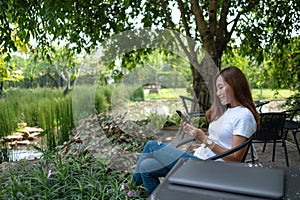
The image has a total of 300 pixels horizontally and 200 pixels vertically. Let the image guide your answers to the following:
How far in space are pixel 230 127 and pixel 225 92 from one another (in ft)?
0.65


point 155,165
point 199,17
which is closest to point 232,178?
point 155,165

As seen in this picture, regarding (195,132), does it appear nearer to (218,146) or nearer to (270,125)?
(218,146)

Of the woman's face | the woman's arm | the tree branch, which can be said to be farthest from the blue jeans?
the tree branch

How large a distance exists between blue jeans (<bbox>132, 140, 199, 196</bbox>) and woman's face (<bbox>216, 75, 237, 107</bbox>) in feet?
1.21

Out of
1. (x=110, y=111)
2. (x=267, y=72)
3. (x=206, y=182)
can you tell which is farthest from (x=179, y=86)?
(x=267, y=72)

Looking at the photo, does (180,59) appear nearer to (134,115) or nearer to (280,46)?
(134,115)

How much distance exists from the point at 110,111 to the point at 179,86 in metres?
0.62

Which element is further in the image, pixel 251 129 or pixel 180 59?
pixel 180 59

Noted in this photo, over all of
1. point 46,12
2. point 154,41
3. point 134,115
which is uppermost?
point 46,12

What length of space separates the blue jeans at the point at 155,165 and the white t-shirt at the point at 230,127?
152mm

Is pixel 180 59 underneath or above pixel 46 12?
underneath

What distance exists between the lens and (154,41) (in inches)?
91.7

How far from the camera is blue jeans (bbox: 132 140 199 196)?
1816 millimetres

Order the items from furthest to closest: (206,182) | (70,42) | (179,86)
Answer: (70,42)
(179,86)
(206,182)
